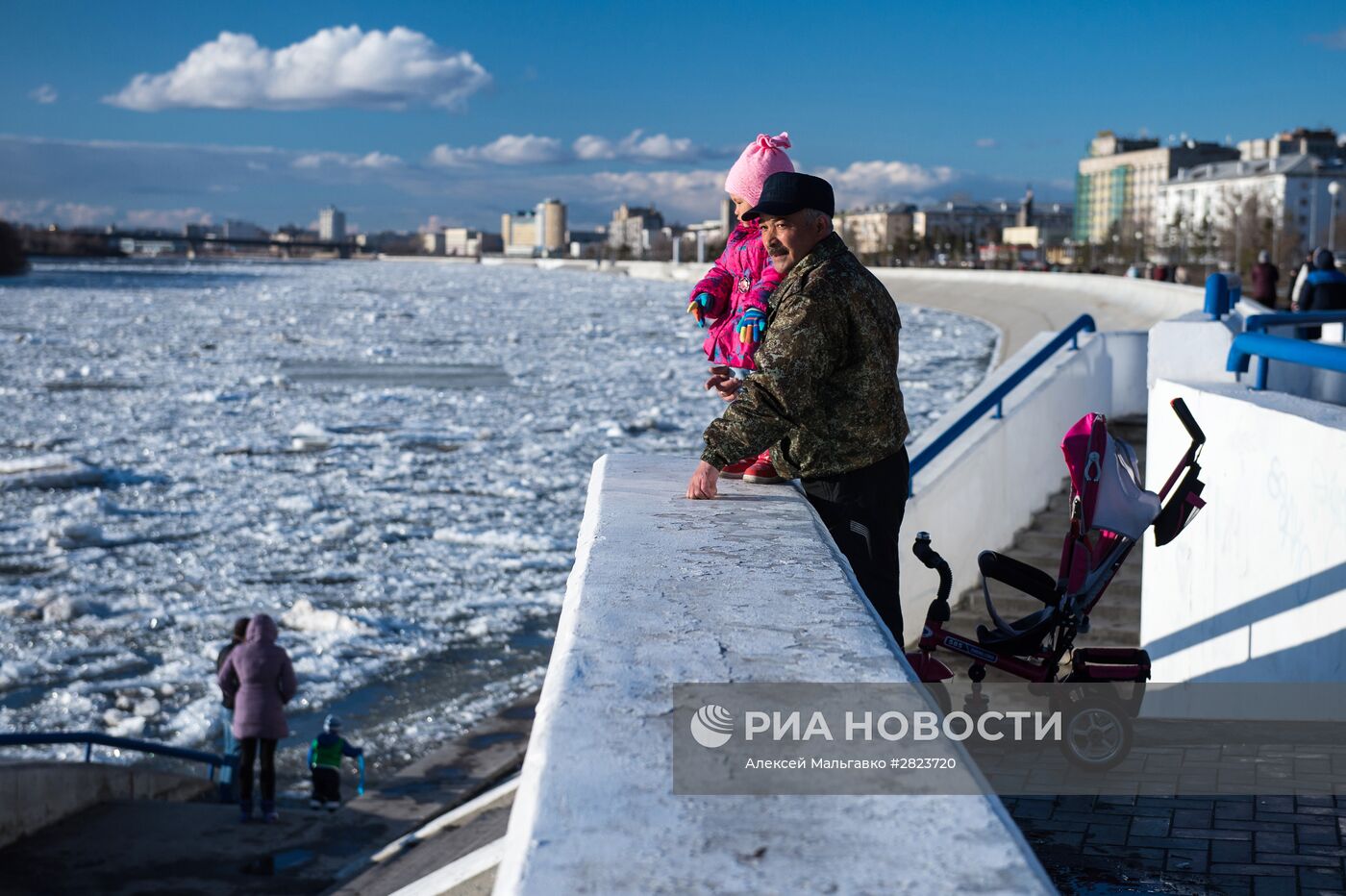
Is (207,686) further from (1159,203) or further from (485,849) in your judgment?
(1159,203)

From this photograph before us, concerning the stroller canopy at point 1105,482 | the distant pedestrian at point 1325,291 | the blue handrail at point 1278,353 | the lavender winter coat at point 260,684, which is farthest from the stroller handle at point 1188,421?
the distant pedestrian at point 1325,291

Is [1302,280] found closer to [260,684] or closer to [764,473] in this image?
[260,684]

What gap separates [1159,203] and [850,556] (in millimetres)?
162340

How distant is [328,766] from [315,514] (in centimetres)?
839

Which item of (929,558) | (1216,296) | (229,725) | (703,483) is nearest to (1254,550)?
(929,558)

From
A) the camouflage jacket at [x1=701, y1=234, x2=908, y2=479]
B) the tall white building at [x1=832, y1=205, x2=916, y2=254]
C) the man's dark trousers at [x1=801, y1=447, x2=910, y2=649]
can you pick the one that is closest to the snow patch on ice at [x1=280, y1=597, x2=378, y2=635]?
the man's dark trousers at [x1=801, y1=447, x2=910, y2=649]

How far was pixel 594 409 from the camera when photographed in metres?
29.3

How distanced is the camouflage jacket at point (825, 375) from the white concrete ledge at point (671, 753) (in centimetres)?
29

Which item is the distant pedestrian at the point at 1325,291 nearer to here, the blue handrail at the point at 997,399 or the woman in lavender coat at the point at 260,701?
the blue handrail at the point at 997,399

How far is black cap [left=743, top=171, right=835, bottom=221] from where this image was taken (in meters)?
3.51

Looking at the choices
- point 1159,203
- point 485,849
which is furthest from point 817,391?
point 1159,203

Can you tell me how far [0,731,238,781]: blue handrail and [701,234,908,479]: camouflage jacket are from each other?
24.1ft

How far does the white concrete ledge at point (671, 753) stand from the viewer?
1.68m

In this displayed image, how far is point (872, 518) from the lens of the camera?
3.71m
